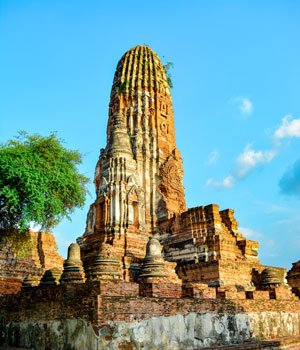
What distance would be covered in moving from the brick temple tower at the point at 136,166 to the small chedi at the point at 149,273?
0.09 m

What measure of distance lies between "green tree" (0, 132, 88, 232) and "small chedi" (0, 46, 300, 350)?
8.78 feet

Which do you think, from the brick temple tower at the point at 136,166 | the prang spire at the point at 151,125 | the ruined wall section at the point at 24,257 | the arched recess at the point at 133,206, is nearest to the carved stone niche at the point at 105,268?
the ruined wall section at the point at 24,257

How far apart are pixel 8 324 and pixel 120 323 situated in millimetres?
5553

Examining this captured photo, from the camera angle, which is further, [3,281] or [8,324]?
[3,281]

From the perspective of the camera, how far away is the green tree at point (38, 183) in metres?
17.5

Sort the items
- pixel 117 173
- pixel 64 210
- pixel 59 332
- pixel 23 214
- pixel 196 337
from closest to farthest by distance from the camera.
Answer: pixel 59 332 < pixel 196 337 < pixel 23 214 < pixel 64 210 < pixel 117 173

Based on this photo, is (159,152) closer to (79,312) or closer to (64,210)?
(64,210)

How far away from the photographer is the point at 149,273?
45.8 ft

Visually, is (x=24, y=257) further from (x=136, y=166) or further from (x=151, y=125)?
(x=151, y=125)

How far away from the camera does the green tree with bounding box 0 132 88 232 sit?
1747 centimetres

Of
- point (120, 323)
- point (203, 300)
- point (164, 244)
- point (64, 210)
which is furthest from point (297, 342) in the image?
point (164, 244)

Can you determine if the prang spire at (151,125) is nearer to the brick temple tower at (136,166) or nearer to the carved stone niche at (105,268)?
the brick temple tower at (136,166)

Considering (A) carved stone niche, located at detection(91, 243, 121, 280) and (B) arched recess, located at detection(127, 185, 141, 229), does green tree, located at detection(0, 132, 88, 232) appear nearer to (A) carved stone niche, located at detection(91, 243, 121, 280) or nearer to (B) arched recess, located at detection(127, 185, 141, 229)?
(A) carved stone niche, located at detection(91, 243, 121, 280)

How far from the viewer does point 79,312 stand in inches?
412
